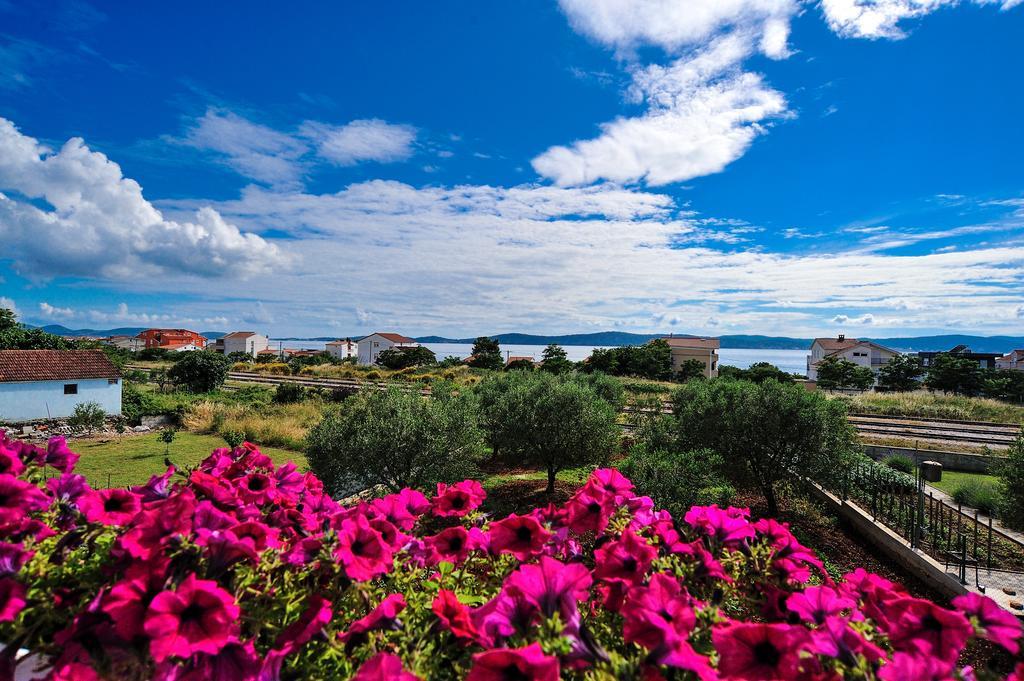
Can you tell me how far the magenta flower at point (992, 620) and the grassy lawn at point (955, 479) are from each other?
13.3 metres

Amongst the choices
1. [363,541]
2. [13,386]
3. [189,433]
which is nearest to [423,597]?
[363,541]

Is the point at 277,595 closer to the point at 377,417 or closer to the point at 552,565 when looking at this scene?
the point at 552,565

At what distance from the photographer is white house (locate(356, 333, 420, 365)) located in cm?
8462

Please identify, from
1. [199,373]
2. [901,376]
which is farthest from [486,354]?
[901,376]

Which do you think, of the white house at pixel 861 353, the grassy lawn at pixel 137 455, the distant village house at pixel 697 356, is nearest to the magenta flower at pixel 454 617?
the grassy lawn at pixel 137 455

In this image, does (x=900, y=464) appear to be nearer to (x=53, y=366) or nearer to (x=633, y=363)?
(x=53, y=366)

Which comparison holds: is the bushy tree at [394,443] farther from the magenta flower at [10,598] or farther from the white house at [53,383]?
the white house at [53,383]

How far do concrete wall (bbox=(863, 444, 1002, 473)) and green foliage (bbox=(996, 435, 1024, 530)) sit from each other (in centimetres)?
689

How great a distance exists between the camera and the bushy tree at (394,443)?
8.52 meters

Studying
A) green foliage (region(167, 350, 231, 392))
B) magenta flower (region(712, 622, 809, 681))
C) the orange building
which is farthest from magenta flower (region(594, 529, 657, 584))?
the orange building

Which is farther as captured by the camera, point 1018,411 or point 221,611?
point 1018,411

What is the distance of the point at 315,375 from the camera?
46.4 meters

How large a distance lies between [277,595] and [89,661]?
0.49 metres

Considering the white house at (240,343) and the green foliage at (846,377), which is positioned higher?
the white house at (240,343)
